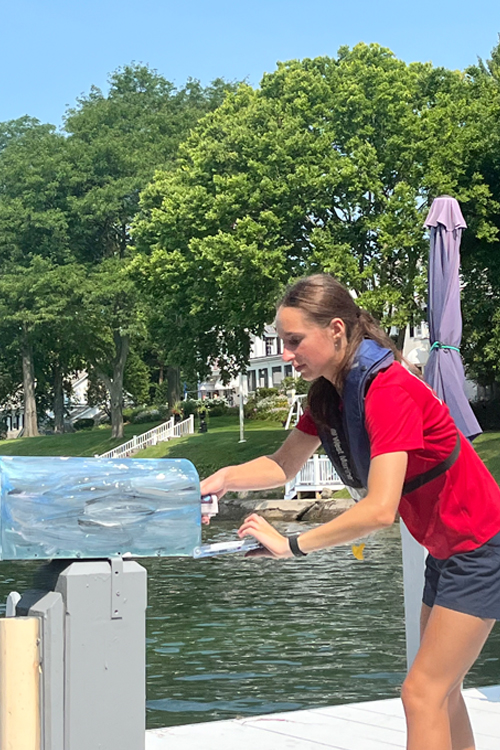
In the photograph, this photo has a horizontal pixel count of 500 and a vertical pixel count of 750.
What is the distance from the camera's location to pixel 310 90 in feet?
125

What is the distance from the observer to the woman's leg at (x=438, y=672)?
10.4ft

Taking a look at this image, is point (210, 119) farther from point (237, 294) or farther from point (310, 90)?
point (237, 294)

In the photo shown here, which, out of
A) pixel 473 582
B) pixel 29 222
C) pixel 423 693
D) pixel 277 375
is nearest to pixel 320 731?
pixel 423 693

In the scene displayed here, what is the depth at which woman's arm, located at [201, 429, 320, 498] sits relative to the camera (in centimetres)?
368

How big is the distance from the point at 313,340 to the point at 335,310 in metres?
0.12

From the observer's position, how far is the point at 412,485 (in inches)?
127

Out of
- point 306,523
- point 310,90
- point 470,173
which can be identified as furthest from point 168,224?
point 306,523

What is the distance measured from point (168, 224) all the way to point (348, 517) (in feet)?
120

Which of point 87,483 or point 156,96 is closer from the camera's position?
point 87,483

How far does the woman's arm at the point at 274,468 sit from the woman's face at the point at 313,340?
1.54ft

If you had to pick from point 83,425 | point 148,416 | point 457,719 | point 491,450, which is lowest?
point 83,425

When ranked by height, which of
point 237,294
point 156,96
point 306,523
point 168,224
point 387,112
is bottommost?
point 306,523

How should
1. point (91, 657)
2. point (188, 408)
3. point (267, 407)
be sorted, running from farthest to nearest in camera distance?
point (188, 408)
point (267, 407)
point (91, 657)

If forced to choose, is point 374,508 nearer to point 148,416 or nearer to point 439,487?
point 439,487
